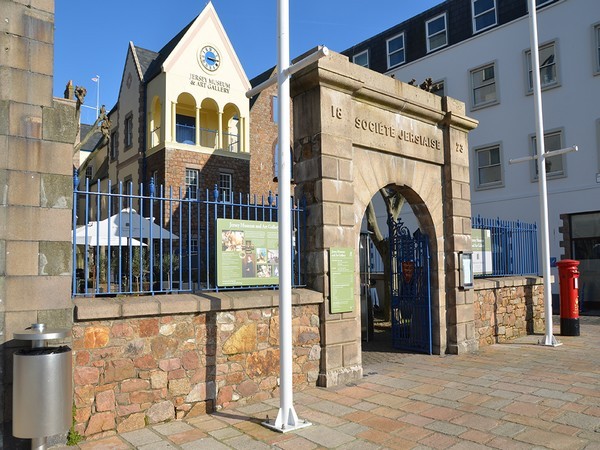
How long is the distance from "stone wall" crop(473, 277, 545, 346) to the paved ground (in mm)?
1998

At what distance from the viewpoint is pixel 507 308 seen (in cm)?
1062

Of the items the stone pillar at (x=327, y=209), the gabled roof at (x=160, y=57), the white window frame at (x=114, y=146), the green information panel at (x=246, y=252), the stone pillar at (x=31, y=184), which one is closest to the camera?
the stone pillar at (x=31, y=184)

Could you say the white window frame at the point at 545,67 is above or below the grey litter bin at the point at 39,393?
above

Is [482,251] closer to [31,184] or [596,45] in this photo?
[31,184]

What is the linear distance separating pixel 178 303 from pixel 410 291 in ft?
17.1

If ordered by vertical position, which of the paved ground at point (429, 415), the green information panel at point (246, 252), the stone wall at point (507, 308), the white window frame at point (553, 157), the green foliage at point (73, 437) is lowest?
the paved ground at point (429, 415)

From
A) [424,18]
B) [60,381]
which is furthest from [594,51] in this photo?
[60,381]

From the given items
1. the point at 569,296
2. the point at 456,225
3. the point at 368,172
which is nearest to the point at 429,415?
the point at 368,172

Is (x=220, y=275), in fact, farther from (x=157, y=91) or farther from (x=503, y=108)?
(x=157, y=91)

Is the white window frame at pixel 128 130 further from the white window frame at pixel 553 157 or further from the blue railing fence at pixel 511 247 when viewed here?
the blue railing fence at pixel 511 247

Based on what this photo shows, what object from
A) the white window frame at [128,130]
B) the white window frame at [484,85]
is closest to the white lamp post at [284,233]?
the white window frame at [484,85]

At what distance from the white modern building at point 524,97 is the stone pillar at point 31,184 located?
17.1m

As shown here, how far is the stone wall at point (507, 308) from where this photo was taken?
9797 mm

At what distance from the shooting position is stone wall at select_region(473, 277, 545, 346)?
32.1 ft
